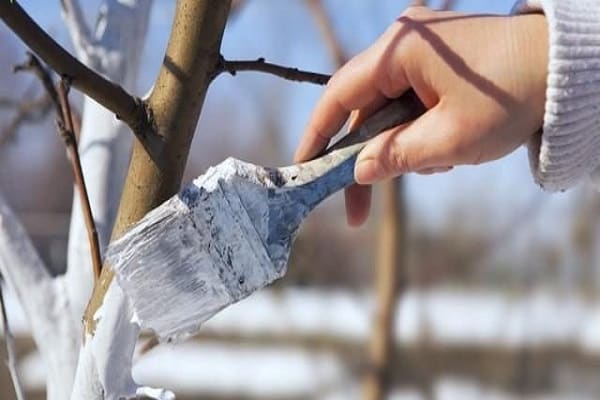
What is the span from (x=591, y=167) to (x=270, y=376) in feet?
11.9

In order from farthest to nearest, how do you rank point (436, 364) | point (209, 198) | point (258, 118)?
point (436, 364) < point (258, 118) < point (209, 198)

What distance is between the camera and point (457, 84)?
390 mm

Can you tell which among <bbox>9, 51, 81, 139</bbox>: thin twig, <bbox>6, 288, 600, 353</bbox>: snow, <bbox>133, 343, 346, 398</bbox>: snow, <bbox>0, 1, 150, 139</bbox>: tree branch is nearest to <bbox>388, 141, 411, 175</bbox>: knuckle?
<bbox>0, 1, 150, 139</bbox>: tree branch

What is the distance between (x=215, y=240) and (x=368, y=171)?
71 mm

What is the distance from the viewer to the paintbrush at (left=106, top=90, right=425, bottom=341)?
1.23 feet

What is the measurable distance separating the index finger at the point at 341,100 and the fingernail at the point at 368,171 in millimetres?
34

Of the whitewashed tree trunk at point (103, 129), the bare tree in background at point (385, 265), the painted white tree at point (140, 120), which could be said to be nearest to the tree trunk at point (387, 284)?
the bare tree in background at point (385, 265)

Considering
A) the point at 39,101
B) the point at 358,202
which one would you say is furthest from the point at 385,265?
the point at 358,202

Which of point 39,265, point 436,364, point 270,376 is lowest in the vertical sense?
point 39,265

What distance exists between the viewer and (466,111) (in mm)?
390

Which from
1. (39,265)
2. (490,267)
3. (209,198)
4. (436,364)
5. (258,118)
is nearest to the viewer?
(209,198)

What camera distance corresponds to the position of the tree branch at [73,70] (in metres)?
0.36

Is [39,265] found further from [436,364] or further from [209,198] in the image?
[436,364]

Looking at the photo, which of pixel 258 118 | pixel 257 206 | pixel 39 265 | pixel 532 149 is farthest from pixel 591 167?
pixel 258 118
